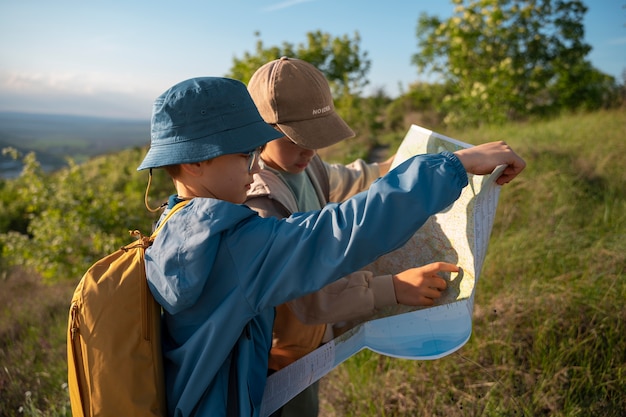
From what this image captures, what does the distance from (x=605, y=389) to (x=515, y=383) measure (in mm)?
368

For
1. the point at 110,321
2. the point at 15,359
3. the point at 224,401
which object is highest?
the point at 110,321

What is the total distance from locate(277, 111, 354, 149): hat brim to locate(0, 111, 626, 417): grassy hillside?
33.2 inches

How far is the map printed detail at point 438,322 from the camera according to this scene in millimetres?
1355

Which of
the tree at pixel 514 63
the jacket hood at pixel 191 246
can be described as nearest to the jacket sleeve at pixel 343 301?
the jacket hood at pixel 191 246

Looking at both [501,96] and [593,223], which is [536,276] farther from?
[501,96]

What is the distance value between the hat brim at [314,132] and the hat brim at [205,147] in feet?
1.29

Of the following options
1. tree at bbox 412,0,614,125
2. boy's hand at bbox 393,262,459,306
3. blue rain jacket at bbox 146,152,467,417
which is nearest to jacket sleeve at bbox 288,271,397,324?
boy's hand at bbox 393,262,459,306

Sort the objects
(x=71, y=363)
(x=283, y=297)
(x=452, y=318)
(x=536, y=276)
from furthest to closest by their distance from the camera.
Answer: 1. (x=536, y=276)
2. (x=452, y=318)
3. (x=71, y=363)
4. (x=283, y=297)

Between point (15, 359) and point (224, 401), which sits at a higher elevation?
point (224, 401)

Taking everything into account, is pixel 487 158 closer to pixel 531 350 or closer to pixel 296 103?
pixel 296 103

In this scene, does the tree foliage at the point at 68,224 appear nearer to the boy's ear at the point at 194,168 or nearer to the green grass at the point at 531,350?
the green grass at the point at 531,350

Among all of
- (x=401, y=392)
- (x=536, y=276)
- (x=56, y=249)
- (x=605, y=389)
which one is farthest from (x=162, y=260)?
(x=56, y=249)

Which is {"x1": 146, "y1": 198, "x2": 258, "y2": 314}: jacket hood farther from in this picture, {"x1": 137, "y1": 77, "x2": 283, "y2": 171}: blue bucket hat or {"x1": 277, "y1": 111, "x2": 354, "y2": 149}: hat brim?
{"x1": 277, "y1": 111, "x2": 354, "y2": 149}: hat brim

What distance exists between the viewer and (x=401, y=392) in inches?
96.1
